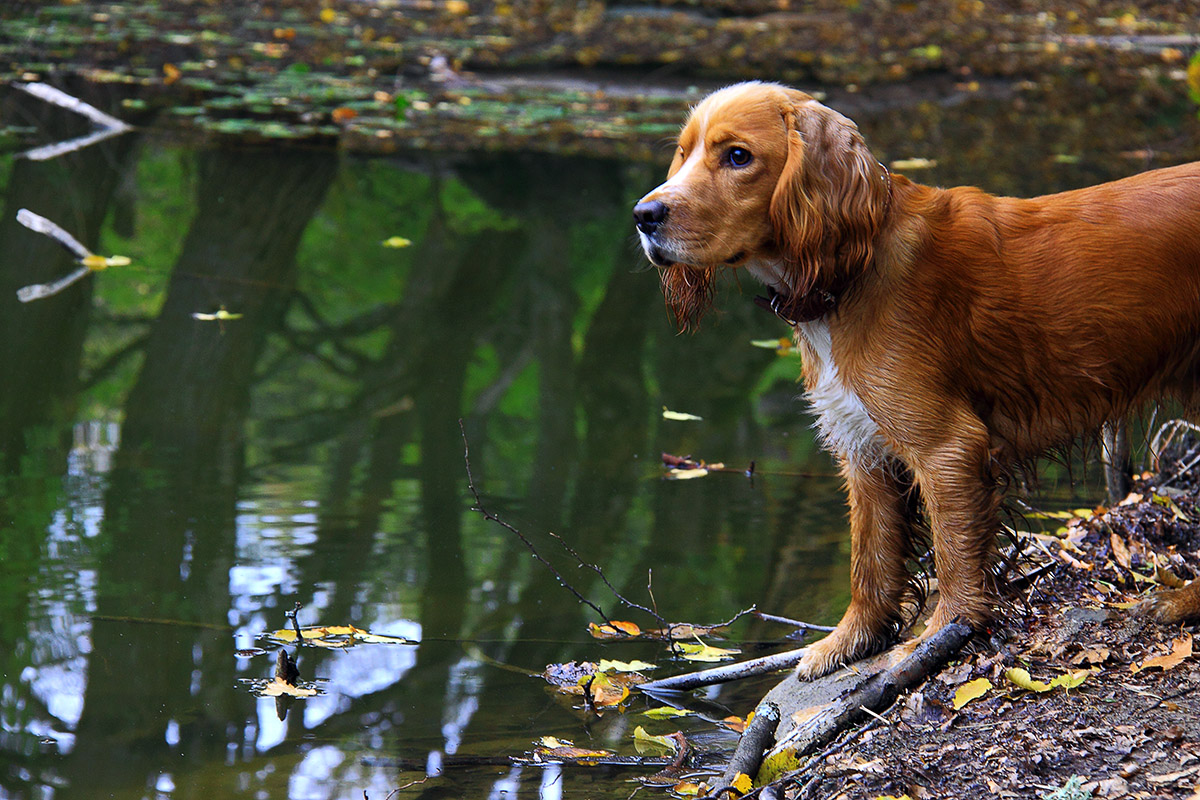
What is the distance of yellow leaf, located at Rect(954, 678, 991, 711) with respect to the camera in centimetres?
330

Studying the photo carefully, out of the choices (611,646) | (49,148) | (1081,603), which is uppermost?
(49,148)

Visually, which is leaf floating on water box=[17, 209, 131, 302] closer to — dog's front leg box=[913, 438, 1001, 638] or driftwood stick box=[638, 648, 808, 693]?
driftwood stick box=[638, 648, 808, 693]

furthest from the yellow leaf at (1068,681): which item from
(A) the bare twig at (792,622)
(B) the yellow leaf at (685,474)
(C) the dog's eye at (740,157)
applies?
(B) the yellow leaf at (685,474)

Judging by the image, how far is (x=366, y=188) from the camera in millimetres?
10070

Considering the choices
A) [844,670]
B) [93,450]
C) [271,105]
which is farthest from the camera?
[271,105]

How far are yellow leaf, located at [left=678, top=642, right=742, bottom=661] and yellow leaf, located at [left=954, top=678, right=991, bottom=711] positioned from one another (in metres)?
1.01

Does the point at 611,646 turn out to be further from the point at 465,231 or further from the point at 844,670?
the point at 465,231

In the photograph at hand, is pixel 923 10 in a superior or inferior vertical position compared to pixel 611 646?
superior

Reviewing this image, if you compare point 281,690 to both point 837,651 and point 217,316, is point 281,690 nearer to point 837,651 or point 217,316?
point 837,651

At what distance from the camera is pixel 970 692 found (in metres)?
3.31

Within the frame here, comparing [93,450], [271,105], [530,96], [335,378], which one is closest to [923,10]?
[530,96]

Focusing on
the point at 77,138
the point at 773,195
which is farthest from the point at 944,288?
the point at 77,138

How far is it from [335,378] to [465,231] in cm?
276

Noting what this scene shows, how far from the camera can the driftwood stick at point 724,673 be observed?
3764mm
